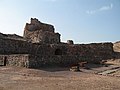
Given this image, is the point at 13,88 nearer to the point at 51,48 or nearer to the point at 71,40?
the point at 51,48

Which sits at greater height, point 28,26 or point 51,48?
point 28,26

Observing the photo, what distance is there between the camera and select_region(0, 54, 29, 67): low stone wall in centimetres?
1655

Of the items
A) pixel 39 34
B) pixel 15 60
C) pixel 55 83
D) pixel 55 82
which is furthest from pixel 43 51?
pixel 55 83

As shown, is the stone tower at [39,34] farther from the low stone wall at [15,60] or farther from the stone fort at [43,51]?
the low stone wall at [15,60]

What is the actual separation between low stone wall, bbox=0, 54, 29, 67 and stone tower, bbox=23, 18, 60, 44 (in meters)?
10.4

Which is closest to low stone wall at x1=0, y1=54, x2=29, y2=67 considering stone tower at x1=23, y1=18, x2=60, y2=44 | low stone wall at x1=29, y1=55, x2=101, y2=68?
low stone wall at x1=29, y1=55, x2=101, y2=68

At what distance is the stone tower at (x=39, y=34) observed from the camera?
29438mm

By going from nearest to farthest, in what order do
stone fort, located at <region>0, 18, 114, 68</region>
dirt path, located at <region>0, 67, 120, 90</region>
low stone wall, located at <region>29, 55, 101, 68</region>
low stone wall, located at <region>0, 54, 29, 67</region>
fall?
1. dirt path, located at <region>0, 67, 120, 90</region>
2. low stone wall, located at <region>0, 54, 29, 67</region>
3. low stone wall, located at <region>29, 55, 101, 68</region>
4. stone fort, located at <region>0, 18, 114, 68</region>

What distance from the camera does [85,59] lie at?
2292 cm

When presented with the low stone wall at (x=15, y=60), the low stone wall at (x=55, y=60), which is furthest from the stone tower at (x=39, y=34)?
the low stone wall at (x=15, y=60)

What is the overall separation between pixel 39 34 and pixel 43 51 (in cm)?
614

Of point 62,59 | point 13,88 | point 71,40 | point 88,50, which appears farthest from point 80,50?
point 13,88

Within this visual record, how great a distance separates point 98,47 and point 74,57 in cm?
883

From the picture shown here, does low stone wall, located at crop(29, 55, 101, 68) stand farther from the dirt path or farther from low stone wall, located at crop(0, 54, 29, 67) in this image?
the dirt path
